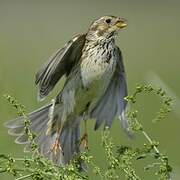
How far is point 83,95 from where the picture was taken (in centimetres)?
497

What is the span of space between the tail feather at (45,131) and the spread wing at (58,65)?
28cm

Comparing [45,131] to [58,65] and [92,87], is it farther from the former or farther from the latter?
[58,65]

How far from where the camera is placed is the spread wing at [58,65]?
4.47 metres

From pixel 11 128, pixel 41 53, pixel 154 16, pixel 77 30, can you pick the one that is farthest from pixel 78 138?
pixel 154 16

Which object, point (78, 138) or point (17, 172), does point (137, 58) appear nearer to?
point (78, 138)

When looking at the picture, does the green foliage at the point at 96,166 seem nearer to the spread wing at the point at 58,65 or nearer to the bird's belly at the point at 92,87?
the spread wing at the point at 58,65

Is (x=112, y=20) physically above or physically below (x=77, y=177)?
above

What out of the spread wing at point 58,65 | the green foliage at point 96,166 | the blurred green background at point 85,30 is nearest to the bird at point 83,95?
the spread wing at point 58,65

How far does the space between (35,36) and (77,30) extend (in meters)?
3.49

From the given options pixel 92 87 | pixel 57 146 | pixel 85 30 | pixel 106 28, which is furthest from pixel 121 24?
pixel 85 30

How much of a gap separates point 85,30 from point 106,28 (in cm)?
765

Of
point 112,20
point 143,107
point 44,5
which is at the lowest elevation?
point 143,107

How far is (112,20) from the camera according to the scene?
5195 millimetres

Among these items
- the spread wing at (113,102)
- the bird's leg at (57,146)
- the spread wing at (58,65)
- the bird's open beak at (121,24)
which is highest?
the bird's open beak at (121,24)
